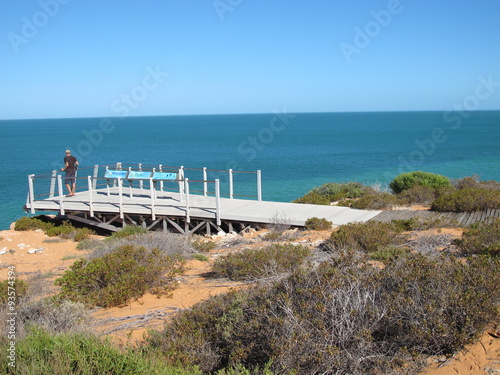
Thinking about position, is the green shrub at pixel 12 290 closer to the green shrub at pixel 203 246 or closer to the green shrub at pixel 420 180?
the green shrub at pixel 203 246

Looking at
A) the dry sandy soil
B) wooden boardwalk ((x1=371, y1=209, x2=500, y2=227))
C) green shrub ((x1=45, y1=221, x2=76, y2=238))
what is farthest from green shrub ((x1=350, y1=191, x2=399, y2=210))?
green shrub ((x1=45, y1=221, x2=76, y2=238))

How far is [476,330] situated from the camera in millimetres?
4410

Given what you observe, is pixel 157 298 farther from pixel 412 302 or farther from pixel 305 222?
pixel 305 222

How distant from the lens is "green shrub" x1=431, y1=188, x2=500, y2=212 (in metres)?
12.4

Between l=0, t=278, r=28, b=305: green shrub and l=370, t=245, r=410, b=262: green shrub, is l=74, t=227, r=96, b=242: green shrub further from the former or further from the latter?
l=370, t=245, r=410, b=262: green shrub

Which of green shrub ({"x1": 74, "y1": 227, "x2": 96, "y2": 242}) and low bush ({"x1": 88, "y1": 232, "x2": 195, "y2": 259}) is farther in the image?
green shrub ({"x1": 74, "y1": 227, "x2": 96, "y2": 242})

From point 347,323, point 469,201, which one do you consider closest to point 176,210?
point 469,201

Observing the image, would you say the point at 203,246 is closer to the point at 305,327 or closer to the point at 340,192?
the point at 305,327

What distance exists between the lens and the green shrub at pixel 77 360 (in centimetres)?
416

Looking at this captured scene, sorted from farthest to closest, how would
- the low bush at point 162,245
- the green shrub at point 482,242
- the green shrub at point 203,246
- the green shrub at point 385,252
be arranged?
the green shrub at point 203,246 < the low bush at point 162,245 < the green shrub at point 385,252 < the green shrub at point 482,242

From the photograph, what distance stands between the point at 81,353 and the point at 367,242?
6.33 metres

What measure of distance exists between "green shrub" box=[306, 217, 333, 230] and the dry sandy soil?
45cm

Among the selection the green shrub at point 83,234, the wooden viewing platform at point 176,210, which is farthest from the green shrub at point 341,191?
the green shrub at point 83,234

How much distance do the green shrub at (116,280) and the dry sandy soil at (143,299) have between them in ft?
0.59
